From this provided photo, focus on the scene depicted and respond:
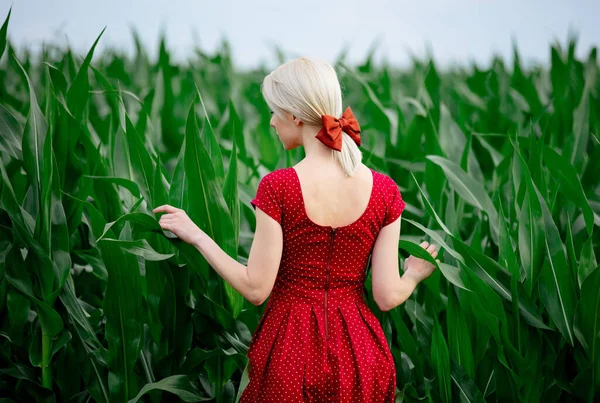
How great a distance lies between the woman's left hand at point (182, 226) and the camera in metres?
1.13

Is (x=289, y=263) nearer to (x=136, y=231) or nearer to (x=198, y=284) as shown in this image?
(x=198, y=284)

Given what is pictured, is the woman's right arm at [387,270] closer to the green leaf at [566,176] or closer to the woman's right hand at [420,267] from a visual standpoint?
the woman's right hand at [420,267]

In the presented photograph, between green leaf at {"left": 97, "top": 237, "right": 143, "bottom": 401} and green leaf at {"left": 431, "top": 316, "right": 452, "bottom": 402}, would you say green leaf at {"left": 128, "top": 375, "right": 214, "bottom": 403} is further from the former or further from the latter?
green leaf at {"left": 431, "top": 316, "right": 452, "bottom": 402}

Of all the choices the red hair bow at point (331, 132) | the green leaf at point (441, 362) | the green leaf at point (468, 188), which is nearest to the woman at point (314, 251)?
the red hair bow at point (331, 132)

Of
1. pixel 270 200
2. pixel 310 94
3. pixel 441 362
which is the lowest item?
pixel 441 362

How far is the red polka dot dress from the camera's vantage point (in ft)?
3.60

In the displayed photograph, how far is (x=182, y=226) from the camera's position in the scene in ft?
3.73

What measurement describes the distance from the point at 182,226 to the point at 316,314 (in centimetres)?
26

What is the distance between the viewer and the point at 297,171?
3.62 feet

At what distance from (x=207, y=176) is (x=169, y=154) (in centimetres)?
112

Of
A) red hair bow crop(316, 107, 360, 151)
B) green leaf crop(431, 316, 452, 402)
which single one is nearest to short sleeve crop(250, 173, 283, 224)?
red hair bow crop(316, 107, 360, 151)

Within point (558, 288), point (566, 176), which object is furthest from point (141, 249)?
point (566, 176)

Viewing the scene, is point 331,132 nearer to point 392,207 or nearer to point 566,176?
point 392,207

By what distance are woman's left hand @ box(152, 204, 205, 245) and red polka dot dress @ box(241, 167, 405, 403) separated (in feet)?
0.40
